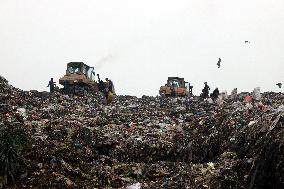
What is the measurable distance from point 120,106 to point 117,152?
26.2ft

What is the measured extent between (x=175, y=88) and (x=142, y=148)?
14316 mm

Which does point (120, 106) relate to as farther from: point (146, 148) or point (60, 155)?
point (60, 155)

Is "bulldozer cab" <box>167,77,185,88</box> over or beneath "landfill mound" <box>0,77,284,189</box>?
over

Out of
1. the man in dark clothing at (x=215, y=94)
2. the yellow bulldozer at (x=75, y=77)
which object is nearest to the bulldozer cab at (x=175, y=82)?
the man in dark clothing at (x=215, y=94)

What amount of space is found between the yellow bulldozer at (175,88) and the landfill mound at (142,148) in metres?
8.39

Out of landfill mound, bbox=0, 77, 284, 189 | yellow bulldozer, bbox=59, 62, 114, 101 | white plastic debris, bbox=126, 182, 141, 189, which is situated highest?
yellow bulldozer, bbox=59, 62, 114, 101

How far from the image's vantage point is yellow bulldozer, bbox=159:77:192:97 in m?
27.0

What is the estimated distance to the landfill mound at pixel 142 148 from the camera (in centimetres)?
940

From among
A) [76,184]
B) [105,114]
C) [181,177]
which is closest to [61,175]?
[76,184]

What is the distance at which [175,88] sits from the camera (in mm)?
27125

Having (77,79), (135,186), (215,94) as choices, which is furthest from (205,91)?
(135,186)

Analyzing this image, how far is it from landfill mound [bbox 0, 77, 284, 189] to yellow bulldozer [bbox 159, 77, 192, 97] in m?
8.39

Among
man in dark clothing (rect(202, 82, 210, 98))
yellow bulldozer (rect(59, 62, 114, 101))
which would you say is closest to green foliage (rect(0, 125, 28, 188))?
yellow bulldozer (rect(59, 62, 114, 101))

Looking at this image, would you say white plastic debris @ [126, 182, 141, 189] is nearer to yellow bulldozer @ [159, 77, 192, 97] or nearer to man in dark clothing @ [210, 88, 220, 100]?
man in dark clothing @ [210, 88, 220, 100]
